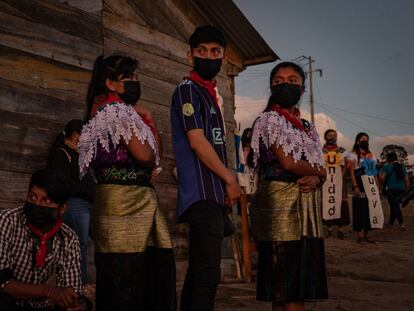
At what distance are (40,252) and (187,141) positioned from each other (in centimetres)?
101

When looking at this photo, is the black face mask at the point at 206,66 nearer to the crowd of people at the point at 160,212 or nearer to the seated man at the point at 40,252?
the crowd of people at the point at 160,212

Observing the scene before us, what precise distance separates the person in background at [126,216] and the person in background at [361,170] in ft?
23.7

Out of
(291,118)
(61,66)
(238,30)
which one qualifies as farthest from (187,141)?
(238,30)


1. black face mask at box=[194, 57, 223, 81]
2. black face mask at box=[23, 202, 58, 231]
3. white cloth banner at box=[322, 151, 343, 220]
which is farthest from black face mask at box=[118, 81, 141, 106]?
white cloth banner at box=[322, 151, 343, 220]

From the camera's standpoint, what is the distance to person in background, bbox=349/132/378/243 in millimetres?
9516

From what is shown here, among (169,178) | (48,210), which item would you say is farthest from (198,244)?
(169,178)

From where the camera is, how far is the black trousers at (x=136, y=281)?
109 inches

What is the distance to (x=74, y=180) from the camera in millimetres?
4723

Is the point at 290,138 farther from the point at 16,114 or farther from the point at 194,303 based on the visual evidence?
Answer: the point at 16,114

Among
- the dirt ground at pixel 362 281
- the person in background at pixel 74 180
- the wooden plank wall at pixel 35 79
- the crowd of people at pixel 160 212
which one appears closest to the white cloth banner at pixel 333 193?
the dirt ground at pixel 362 281

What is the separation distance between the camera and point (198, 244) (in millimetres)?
2711

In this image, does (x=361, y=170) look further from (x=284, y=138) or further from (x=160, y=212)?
(x=160, y=212)

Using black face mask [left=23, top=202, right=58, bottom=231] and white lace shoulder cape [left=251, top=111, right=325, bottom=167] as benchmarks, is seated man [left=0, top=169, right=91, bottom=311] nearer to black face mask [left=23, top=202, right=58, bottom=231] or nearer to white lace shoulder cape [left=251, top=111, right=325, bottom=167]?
black face mask [left=23, top=202, right=58, bottom=231]

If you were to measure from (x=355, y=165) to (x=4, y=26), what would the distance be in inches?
274
